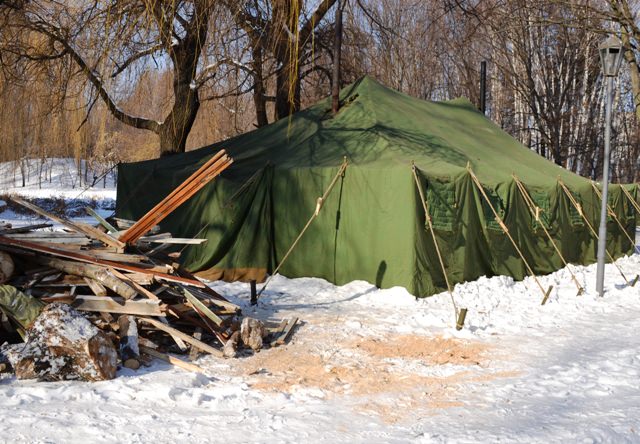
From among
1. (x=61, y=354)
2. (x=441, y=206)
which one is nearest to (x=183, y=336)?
(x=61, y=354)

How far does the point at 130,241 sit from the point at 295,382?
2.38 m

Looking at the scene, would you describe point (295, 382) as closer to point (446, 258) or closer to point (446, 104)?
point (446, 258)

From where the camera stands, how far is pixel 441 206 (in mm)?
9430

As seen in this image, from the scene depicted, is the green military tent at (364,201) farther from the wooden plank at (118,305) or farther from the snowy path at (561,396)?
the wooden plank at (118,305)

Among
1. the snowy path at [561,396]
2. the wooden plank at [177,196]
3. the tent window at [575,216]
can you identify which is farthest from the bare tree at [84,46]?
the tent window at [575,216]

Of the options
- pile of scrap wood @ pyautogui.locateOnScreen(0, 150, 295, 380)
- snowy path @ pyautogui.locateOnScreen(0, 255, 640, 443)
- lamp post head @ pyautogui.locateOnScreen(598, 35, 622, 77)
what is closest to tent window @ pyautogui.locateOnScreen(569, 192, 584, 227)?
lamp post head @ pyautogui.locateOnScreen(598, 35, 622, 77)

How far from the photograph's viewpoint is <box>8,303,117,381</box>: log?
16.4 ft

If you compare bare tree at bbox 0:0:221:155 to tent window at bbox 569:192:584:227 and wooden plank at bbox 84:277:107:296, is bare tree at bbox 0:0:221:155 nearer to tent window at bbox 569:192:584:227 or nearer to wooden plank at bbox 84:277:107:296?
wooden plank at bbox 84:277:107:296

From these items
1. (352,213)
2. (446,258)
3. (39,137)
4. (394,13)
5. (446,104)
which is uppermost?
(394,13)

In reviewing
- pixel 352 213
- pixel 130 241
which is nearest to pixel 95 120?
pixel 352 213

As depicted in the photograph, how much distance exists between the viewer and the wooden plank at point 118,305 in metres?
5.89

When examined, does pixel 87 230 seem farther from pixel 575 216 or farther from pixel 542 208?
pixel 575 216

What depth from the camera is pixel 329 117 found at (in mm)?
11461

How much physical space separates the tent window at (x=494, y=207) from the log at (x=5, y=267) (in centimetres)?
685
